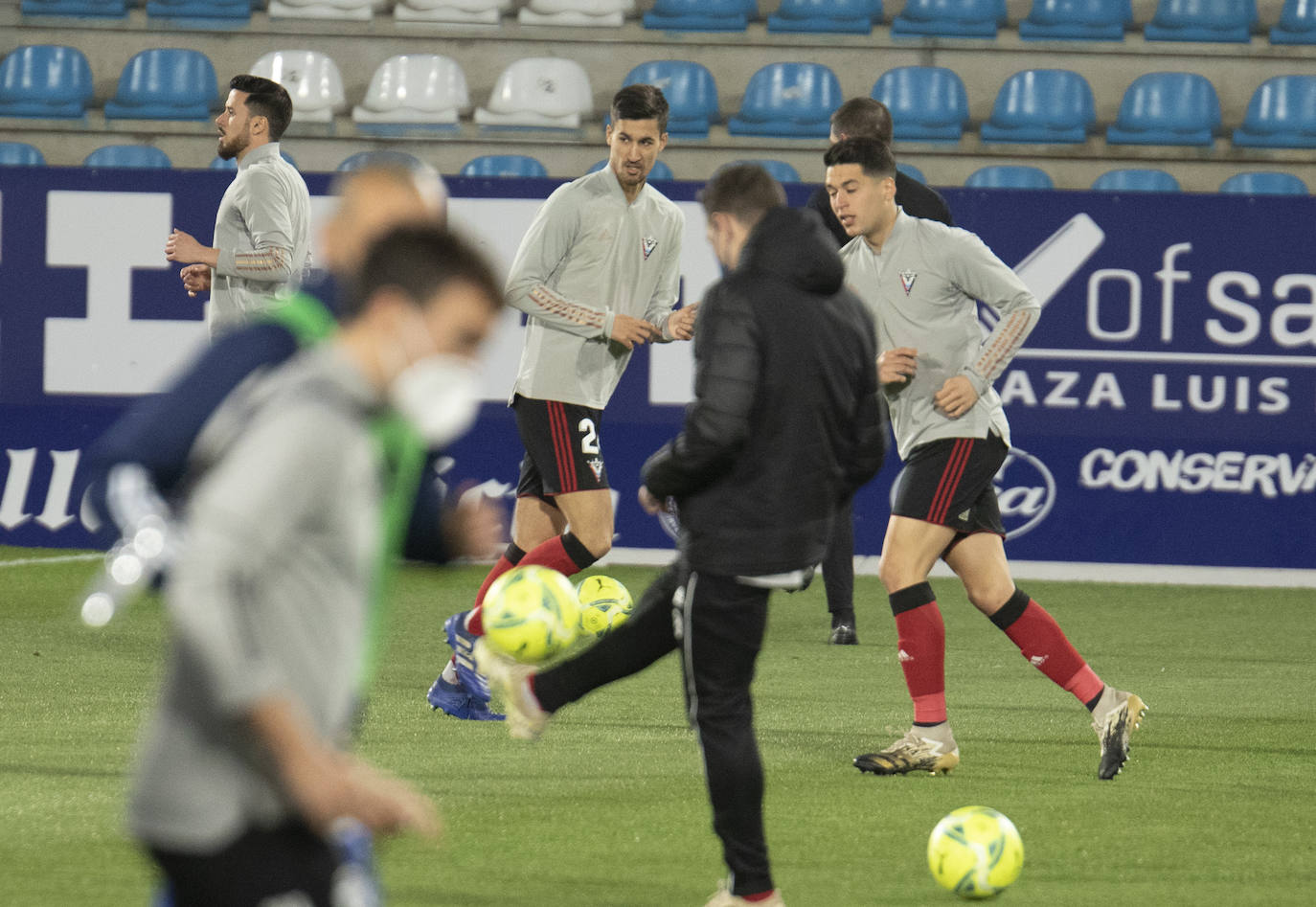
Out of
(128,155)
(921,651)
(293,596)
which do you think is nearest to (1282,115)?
(128,155)

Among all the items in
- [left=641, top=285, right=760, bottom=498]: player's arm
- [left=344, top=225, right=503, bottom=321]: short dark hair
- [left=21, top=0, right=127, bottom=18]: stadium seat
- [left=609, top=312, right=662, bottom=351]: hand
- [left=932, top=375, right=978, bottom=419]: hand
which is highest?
[left=21, top=0, right=127, bottom=18]: stadium seat

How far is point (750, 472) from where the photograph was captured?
14.8ft

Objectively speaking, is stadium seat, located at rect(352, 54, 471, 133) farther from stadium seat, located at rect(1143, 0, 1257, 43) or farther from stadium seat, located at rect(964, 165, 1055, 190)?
stadium seat, located at rect(1143, 0, 1257, 43)

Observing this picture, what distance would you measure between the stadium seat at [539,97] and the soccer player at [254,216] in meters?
6.35

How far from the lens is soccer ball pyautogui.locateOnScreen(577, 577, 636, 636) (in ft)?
27.1

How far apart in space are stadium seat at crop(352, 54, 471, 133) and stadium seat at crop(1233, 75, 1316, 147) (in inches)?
245

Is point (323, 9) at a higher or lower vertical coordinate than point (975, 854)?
higher

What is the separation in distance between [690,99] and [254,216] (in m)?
7.19

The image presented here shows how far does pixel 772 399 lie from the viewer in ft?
14.8

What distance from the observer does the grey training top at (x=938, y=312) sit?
6688 mm

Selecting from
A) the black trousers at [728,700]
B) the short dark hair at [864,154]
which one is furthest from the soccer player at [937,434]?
the black trousers at [728,700]

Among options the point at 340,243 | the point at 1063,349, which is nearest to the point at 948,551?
the point at 340,243

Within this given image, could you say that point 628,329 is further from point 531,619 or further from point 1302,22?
point 1302,22

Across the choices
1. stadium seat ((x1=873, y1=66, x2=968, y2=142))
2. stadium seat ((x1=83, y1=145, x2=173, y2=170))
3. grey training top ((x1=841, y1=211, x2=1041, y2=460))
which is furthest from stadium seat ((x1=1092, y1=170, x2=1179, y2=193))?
grey training top ((x1=841, y1=211, x2=1041, y2=460))
